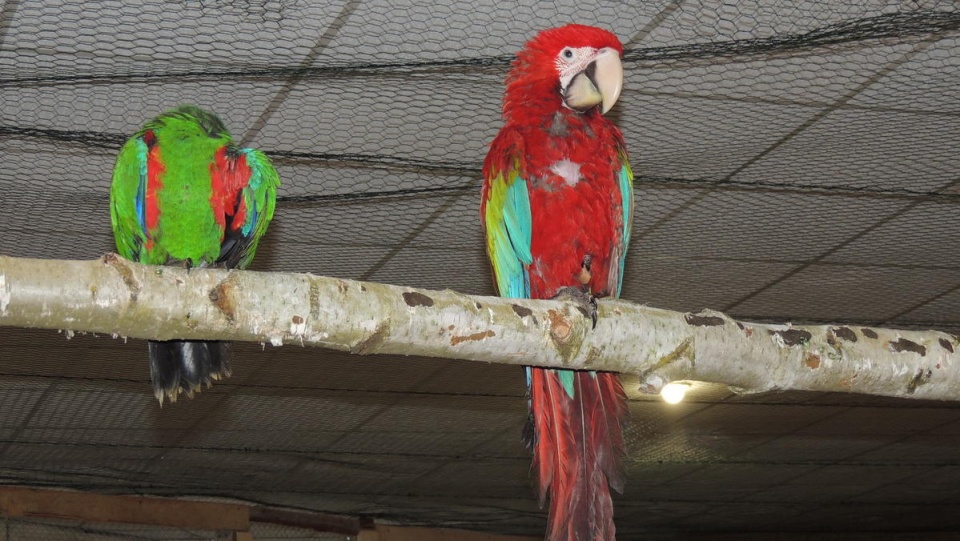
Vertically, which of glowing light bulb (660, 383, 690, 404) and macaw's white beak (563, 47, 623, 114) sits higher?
macaw's white beak (563, 47, 623, 114)

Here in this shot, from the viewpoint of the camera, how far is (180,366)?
102 inches

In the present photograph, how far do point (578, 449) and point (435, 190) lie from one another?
1524 millimetres

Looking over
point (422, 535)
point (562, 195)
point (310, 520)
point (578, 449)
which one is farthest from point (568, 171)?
point (422, 535)

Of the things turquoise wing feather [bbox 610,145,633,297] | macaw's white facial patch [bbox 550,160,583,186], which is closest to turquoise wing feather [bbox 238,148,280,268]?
macaw's white facial patch [bbox 550,160,583,186]

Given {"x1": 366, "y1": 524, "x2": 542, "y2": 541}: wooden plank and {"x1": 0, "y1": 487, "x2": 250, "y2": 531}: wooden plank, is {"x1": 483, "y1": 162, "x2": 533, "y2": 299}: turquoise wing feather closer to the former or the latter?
→ {"x1": 0, "y1": 487, "x2": 250, "y2": 531}: wooden plank

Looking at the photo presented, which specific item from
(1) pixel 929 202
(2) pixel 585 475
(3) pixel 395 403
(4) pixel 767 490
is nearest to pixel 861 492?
(4) pixel 767 490

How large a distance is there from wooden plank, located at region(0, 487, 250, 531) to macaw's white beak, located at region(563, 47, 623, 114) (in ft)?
16.6

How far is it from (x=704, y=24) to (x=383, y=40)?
927 millimetres

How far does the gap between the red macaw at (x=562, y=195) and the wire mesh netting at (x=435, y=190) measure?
23 cm

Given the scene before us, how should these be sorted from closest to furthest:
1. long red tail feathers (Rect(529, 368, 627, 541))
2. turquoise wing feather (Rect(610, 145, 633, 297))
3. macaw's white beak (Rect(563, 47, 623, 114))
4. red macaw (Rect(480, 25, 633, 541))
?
long red tail feathers (Rect(529, 368, 627, 541)) < red macaw (Rect(480, 25, 633, 541)) < macaw's white beak (Rect(563, 47, 623, 114)) < turquoise wing feather (Rect(610, 145, 633, 297))

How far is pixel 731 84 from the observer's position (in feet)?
11.1

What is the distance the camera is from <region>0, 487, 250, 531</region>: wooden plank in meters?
6.59

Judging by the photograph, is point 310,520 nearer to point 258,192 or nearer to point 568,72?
point 258,192

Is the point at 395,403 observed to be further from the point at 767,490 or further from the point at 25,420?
the point at 767,490
